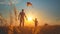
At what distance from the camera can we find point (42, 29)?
10.3ft

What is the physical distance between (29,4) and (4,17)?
0.43 metres

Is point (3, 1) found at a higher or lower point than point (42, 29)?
higher

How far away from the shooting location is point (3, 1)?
3.19 metres

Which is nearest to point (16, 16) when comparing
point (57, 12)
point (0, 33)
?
point (0, 33)

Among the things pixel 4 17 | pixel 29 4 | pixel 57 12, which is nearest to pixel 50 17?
pixel 57 12

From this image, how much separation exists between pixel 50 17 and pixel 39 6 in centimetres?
24

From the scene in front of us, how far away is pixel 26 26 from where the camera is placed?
3.15 metres

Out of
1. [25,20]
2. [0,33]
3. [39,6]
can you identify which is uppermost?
[39,6]

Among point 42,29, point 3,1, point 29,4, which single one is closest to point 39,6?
point 29,4

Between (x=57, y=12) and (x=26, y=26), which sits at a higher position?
(x=57, y=12)

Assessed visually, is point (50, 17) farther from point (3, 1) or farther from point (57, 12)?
point (3, 1)

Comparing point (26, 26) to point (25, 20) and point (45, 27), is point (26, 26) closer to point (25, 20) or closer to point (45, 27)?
point (25, 20)

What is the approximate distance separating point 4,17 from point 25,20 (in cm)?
33

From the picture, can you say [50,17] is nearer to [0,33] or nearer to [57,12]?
[57,12]
